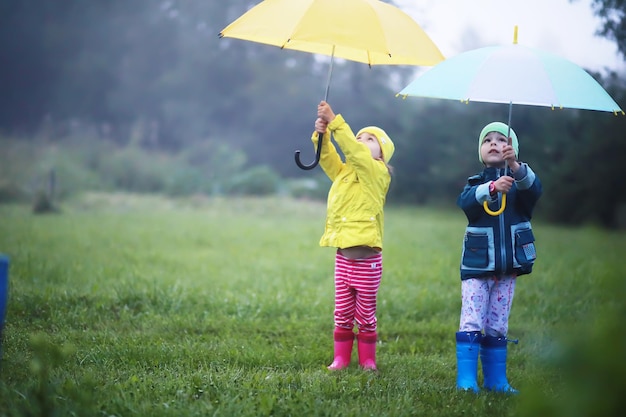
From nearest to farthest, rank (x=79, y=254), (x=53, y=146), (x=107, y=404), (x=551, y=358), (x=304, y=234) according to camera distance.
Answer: (x=551, y=358)
(x=107, y=404)
(x=79, y=254)
(x=304, y=234)
(x=53, y=146)

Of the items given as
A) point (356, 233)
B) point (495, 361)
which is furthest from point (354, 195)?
point (495, 361)

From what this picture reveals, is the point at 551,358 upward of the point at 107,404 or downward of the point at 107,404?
upward

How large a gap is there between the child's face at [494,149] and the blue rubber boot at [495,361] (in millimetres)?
967

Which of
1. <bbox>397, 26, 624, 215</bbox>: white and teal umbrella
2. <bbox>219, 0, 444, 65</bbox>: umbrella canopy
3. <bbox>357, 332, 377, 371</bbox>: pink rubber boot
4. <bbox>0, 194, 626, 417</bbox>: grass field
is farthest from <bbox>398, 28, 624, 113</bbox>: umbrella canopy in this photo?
<bbox>357, 332, 377, 371</bbox>: pink rubber boot

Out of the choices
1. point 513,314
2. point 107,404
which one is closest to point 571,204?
point 513,314

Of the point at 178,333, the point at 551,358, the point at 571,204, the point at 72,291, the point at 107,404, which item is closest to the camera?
the point at 551,358

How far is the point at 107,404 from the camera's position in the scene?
10.5 ft

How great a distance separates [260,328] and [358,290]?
1295 millimetres

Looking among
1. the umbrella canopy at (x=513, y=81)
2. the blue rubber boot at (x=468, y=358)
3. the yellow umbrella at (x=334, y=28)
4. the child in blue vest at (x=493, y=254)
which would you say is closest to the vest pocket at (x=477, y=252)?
the child in blue vest at (x=493, y=254)

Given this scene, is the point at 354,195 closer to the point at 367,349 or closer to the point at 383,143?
the point at 383,143

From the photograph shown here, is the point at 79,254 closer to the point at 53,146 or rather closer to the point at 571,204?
the point at 571,204

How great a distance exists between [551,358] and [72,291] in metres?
4.72

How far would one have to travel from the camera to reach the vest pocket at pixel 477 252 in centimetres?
391

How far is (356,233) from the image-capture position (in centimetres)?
418
